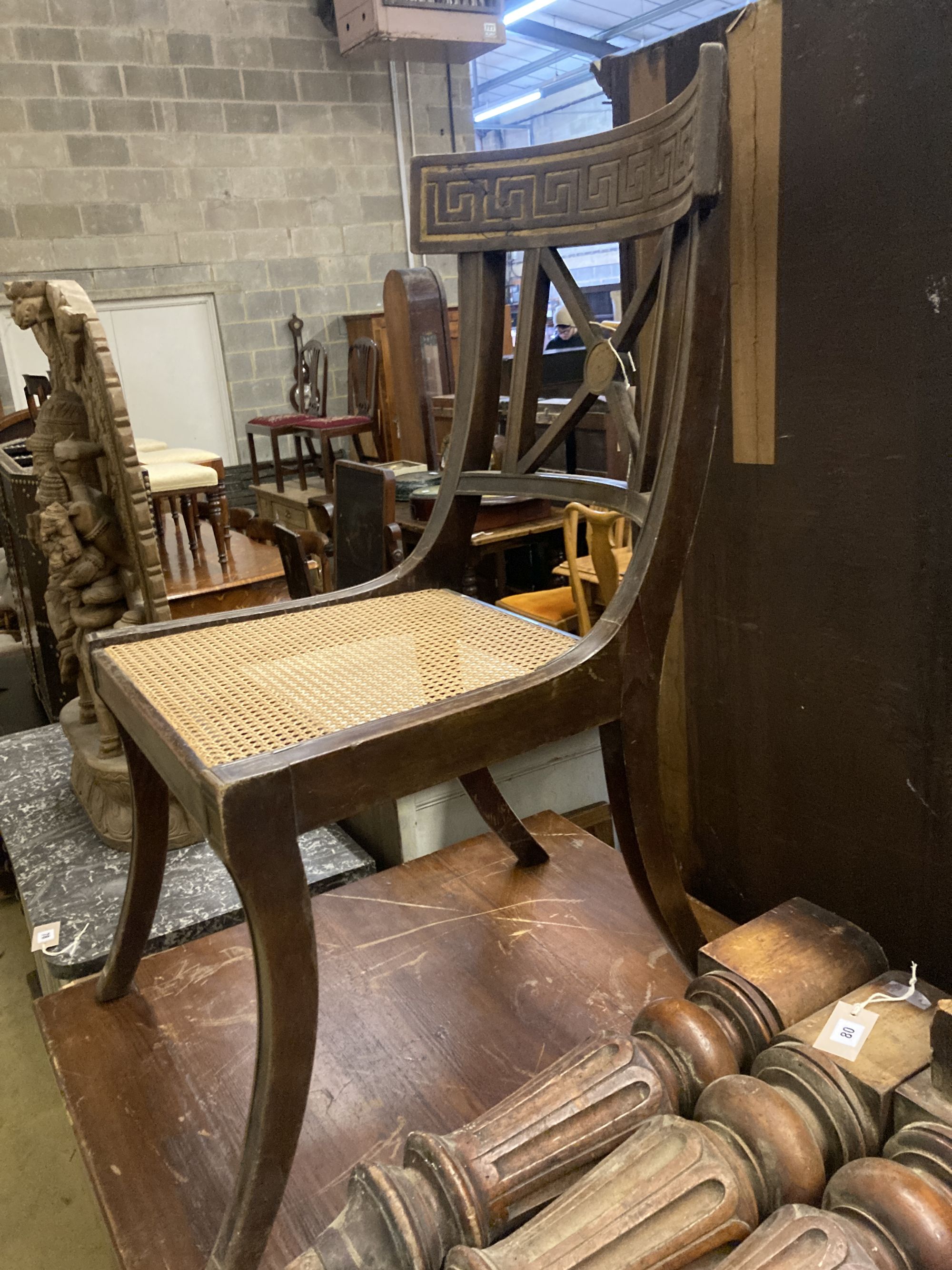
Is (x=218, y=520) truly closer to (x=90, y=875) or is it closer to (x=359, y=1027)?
(x=90, y=875)

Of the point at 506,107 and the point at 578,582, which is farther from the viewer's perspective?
the point at 506,107

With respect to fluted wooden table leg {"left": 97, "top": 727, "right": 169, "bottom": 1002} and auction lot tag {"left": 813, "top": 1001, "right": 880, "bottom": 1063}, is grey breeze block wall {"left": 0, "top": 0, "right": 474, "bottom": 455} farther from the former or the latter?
auction lot tag {"left": 813, "top": 1001, "right": 880, "bottom": 1063}

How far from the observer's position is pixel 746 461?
45.2 inches

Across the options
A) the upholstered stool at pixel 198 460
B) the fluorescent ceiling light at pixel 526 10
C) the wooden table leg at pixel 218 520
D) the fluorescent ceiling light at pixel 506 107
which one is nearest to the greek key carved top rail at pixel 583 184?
the wooden table leg at pixel 218 520

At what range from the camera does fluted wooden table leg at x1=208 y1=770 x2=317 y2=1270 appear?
772mm

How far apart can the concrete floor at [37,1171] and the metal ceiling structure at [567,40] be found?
6925mm

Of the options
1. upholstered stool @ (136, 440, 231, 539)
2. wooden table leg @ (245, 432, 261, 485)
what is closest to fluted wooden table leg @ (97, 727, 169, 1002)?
upholstered stool @ (136, 440, 231, 539)

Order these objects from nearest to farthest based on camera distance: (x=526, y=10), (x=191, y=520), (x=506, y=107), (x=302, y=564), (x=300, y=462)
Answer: (x=302, y=564), (x=191, y=520), (x=300, y=462), (x=526, y=10), (x=506, y=107)

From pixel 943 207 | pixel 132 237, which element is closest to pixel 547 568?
pixel 943 207

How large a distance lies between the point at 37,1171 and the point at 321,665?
1.16 meters

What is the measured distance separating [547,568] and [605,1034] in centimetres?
328

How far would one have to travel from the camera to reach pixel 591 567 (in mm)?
3141

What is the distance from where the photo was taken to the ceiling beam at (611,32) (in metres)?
7.73

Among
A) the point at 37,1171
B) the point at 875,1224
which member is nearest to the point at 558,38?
the point at 37,1171
